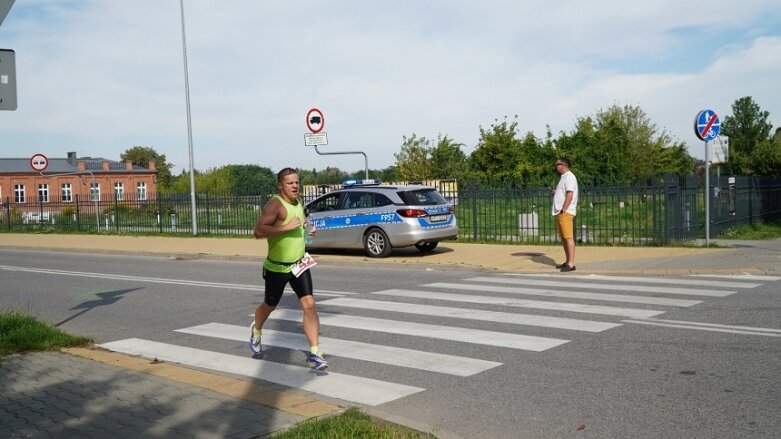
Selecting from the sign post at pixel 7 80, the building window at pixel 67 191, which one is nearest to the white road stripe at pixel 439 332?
the sign post at pixel 7 80

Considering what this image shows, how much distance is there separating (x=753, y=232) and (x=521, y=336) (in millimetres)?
13577

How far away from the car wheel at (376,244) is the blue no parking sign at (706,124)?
6610 millimetres

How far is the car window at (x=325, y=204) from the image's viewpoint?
1717 centimetres

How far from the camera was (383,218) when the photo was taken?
1599cm

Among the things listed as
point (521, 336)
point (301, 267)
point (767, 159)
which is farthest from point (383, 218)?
point (767, 159)

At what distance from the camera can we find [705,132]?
15.3 m

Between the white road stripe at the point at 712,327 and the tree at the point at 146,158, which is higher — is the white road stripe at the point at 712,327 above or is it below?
below

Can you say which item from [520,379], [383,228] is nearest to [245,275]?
[383,228]

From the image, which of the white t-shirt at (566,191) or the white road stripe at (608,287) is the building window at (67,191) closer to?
the white road stripe at (608,287)

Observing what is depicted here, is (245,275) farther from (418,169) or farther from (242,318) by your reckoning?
(418,169)

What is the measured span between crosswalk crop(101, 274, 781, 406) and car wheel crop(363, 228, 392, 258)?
12.6ft

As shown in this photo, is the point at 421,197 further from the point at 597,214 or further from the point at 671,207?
the point at 671,207

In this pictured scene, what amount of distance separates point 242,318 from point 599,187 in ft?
33.6

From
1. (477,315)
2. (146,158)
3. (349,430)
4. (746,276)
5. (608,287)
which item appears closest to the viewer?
(349,430)
